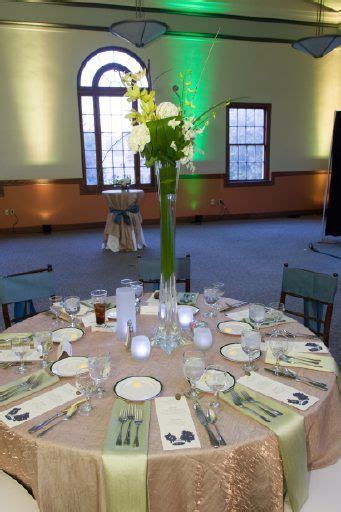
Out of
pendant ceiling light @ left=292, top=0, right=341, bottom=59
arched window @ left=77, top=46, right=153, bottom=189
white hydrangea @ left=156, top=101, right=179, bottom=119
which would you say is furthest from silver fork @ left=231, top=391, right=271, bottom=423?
arched window @ left=77, top=46, right=153, bottom=189

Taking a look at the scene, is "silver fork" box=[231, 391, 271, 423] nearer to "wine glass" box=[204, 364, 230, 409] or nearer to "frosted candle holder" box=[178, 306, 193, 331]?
"wine glass" box=[204, 364, 230, 409]

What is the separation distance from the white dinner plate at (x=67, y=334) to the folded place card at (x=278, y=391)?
0.77 metres

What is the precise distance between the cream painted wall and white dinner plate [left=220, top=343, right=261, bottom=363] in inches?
277

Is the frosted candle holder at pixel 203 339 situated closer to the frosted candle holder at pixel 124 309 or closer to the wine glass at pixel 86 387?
the frosted candle holder at pixel 124 309

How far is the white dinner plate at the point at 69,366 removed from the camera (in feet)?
5.29

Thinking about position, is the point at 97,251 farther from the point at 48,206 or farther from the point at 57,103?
the point at 57,103

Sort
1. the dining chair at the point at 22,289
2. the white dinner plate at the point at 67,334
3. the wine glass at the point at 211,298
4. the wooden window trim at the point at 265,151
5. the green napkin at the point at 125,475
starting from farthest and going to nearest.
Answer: the wooden window trim at the point at 265,151 → the dining chair at the point at 22,289 → the wine glass at the point at 211,298 → the white dinner plate at the point at 67,334 → the green napkin at the point at 125,475

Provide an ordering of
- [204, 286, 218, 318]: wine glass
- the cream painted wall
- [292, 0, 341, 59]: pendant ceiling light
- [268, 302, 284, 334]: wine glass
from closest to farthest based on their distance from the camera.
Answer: [268, 302, 284, 334]: wine glass → [204, 286, 218, 318]: wine glass → [292, 0, 341, 59]: pendant ceiling light → the cream painted wall

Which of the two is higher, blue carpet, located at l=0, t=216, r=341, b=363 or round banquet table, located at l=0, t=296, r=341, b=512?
round banquet table, located at l=0, t=296, r=341, b=512

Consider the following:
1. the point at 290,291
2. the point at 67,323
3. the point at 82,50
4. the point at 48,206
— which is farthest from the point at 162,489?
the point at 82,50

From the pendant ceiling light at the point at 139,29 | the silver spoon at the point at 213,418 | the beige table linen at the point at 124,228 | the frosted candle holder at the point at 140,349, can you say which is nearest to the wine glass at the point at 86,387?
the frosted candle holder at the point at 140,349

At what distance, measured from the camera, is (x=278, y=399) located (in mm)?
1440

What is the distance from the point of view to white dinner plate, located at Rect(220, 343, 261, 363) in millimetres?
1693

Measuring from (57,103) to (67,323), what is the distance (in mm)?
7177
